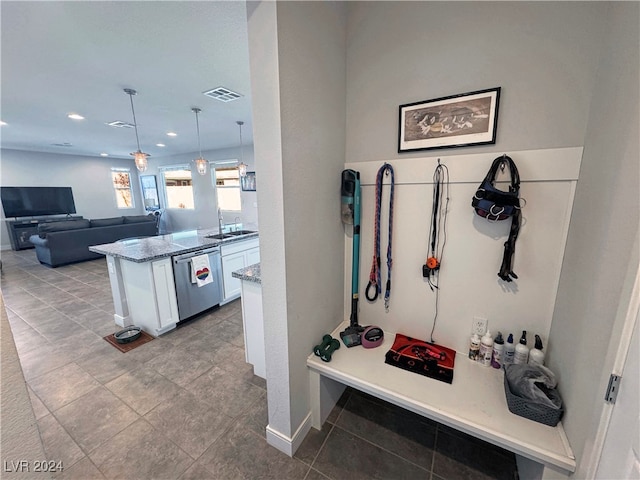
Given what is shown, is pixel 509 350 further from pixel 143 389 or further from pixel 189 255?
pixel 189 255

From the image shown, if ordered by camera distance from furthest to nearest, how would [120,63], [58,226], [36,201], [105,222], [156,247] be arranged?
1. [36,201]
2. [105,222]
3. [58,226]
4. [156,247]
5. [120,63]

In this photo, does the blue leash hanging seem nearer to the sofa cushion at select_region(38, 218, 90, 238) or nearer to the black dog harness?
the black dog harness

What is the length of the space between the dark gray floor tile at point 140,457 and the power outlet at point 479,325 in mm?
1809

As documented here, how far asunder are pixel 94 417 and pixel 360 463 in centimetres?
178

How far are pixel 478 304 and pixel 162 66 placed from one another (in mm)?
3425

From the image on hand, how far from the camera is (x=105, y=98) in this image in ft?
10.7

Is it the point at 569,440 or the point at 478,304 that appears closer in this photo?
the point at 569,440

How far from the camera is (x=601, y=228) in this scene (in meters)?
0.92

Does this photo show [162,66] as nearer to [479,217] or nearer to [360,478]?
[479,217]

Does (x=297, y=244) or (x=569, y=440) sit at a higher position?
(x=297, y=244)

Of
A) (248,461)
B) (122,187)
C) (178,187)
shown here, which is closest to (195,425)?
(248,461)

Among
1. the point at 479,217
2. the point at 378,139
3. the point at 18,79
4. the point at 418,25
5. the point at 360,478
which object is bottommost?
the point at 360,478

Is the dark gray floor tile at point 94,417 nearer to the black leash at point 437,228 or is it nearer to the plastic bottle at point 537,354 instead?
the black leash at point 437,228

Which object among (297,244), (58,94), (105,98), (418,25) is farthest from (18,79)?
(418,25)
